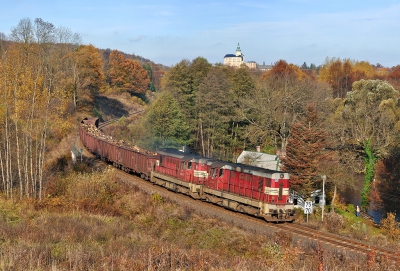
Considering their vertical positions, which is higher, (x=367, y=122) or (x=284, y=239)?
(x=367, y=122)

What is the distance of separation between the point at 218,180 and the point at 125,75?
259ft

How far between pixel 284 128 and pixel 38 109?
111ft

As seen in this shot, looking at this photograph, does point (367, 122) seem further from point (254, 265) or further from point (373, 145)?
point (254, 265)

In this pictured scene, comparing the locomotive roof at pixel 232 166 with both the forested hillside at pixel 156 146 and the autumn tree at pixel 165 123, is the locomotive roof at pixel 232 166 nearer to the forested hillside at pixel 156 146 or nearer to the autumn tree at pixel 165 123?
the forested hillside at pixel 156 146

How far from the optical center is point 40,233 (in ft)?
52.9

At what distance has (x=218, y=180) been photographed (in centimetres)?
2614

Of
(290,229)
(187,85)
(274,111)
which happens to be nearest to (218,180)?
(290,229)

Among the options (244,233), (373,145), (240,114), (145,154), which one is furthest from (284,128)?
(244,233)

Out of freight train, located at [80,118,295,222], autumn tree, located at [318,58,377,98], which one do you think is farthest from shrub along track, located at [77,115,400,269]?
autumn tree, located at [318,58,377,98]

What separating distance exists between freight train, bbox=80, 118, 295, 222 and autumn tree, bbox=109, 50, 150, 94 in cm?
6480

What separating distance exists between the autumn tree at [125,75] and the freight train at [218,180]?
64798 mm

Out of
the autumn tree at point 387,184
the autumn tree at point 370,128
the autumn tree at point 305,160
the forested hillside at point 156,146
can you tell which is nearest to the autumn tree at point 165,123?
the forested hillside at point 156,146

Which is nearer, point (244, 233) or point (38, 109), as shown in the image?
point (244, 233)

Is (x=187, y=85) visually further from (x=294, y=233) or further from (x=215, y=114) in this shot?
(x=294, y=233)
